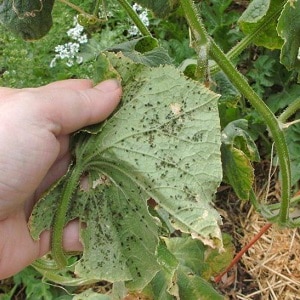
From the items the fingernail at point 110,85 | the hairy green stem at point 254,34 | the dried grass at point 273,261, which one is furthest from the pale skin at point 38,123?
the dried grass at point 273,261

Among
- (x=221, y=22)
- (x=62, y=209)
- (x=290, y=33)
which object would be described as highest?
(x=290, y=33)

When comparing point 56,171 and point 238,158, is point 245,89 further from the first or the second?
point 56,171

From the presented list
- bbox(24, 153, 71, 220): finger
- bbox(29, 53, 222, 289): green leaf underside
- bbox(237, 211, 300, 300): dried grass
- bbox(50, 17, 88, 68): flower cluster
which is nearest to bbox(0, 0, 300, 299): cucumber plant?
bbox(29, 53, 222, 289): green leaf underside

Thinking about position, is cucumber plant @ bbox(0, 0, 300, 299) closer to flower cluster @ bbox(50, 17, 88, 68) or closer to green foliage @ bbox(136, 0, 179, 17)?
green foliage @ bbox(136, 0, 179, 17)

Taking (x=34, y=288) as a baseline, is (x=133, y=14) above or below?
above

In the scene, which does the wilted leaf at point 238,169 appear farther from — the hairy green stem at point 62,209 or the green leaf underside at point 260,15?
the hairy green stem at point 62,209

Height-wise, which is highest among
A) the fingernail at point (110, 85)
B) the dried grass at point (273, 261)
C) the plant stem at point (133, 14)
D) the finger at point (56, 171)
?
the plant stem at point (133, 14)

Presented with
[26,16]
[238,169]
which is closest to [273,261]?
[238,169]
